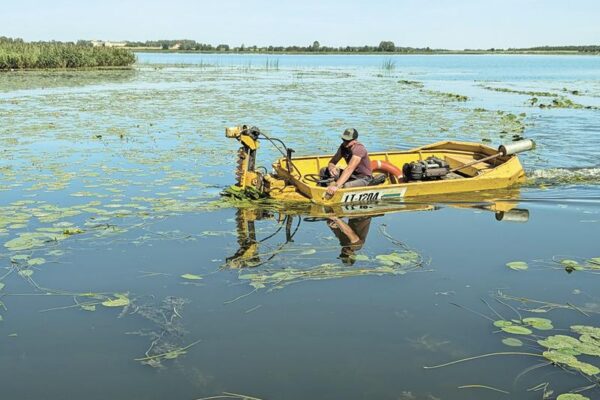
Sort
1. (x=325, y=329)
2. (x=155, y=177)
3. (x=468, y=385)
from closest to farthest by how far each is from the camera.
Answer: (x=468, y=385), (x=325, y=329), (x=155, y=177)

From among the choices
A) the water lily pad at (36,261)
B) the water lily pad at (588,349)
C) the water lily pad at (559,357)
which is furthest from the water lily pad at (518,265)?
the water lily pad at (36,261)

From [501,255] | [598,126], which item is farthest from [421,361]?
[598,126]

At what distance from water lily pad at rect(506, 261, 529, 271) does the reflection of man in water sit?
2042mm

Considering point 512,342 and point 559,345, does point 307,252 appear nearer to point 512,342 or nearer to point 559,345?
point 512,342

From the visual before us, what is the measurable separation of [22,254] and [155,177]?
Result: 16.7ft

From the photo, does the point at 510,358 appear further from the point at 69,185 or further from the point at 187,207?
the point at 69,185

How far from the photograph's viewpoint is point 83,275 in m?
7.22

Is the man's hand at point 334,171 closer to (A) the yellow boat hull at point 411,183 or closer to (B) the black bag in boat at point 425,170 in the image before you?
(A) the yellow boat hull at point 411,183

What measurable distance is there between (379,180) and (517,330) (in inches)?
211

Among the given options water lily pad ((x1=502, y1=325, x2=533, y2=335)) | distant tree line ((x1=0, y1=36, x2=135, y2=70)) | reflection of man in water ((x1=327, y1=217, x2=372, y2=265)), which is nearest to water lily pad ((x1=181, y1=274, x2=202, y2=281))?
reflection of man in water ((x1=327, y1=217, x2=372, y2=265))

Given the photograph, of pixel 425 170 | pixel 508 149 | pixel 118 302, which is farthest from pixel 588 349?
pixel 508 149

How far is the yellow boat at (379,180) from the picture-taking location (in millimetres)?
10242

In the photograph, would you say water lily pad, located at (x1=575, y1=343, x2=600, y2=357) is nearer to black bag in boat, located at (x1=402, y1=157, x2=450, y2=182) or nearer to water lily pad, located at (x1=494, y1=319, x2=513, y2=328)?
water lily pad, located at (x1=494, y1=319, x2=513, y2=328)

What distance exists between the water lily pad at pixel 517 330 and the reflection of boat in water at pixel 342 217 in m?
2.51
